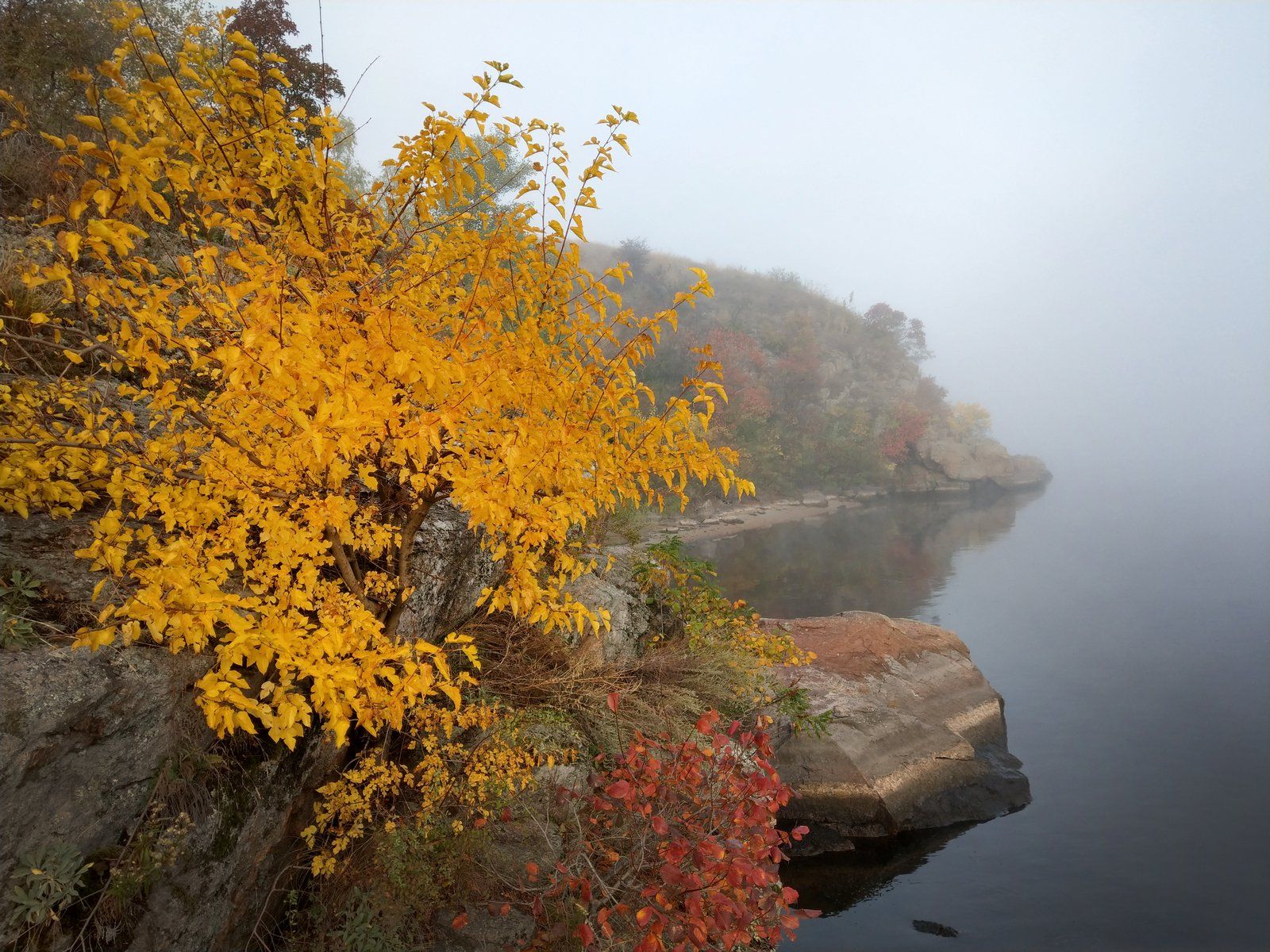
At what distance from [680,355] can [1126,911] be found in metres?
26.6

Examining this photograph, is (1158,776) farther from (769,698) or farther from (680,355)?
(680,355)

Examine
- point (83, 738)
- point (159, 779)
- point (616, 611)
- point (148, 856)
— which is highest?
point (616, 611)

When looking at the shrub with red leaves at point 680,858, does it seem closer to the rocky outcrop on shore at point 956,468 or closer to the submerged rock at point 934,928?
the submerged rock at point 934,928

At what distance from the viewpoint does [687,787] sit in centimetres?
363

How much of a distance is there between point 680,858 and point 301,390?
277 centimetres

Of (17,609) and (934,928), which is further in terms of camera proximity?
(934,928)

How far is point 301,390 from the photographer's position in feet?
7.96

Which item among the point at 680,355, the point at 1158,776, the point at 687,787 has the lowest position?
the point at 1158,776

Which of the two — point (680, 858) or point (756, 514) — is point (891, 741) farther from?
point (756, 514)

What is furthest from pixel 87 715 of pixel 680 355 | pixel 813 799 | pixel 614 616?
pixel 680 355

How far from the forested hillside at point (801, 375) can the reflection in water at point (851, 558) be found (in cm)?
382

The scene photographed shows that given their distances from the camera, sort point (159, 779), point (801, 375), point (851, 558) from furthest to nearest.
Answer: point (801, 375) < point (851, 558) < point (159, 779)

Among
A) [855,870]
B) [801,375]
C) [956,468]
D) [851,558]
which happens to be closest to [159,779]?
[855,870]

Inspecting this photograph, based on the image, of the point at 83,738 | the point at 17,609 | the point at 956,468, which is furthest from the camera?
the point at 956,468
